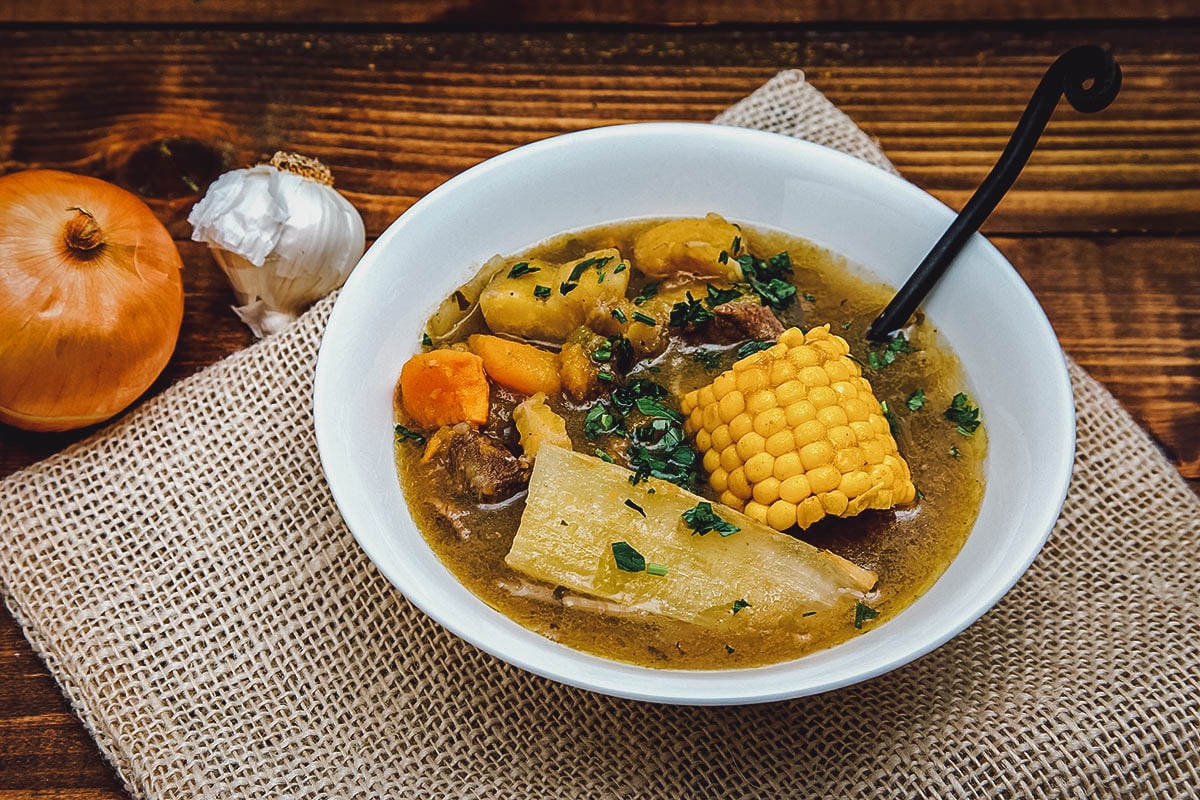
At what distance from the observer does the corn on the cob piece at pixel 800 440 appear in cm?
244

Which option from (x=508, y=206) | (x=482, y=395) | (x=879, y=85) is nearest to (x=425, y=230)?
(x=508, y=206)

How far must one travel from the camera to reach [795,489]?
2.43m

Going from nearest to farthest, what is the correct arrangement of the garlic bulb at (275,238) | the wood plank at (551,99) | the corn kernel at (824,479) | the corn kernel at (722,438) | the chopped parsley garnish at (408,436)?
the corn kernel at (824,479) < the corn kernel at (722,438) < the chopped parsley garnish at (408,436) < the garlic bulb at (275,238) < the wood plank at (551,99)

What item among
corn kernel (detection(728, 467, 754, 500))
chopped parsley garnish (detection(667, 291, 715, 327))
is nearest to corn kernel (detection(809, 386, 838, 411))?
corn kernel (detection(728, 467, 754, 500))

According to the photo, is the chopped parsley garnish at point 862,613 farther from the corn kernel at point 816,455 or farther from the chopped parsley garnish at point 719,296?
the chopped parsley garnish at point 719,296

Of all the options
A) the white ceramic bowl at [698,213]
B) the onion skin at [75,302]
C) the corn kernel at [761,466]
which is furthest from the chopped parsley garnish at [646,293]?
the onion skin at [75,302]

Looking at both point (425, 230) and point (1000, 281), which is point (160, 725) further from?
point (1000, 281)

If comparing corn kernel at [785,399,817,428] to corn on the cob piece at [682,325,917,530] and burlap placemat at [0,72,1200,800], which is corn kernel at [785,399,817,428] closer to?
corn on the cob piece at [682,325,917,530]

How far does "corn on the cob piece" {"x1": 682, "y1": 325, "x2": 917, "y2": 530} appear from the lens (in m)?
2.44

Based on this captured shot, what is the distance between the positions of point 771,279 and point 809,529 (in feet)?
2.43

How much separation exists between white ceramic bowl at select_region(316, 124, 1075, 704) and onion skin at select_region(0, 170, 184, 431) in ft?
2.63

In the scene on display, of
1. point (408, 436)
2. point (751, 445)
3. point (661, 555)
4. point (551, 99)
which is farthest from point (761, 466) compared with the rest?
point (551, 99)

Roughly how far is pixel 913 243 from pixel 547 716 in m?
1.56

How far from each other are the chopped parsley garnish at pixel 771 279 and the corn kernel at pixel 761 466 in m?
0.58
